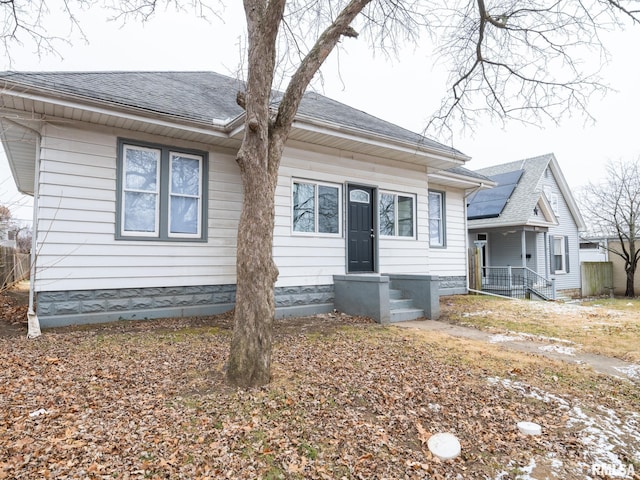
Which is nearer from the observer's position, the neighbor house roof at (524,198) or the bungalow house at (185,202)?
the bungalow house at (185,202)

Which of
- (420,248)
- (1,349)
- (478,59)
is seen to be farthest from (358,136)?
(1,349)

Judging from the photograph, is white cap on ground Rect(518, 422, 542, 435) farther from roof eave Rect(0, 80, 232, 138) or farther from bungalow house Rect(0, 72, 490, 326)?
roof eave Rect(0, 80, 232, 138)

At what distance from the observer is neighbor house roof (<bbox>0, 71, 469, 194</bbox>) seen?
5461 mm

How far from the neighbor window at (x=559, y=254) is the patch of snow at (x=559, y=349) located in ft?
45.0

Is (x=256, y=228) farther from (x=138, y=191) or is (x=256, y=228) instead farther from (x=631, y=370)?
(x=631, y=370)

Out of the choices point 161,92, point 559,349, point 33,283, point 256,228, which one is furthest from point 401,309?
point 161,92

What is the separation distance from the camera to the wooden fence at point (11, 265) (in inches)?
377

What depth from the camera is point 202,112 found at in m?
7.01

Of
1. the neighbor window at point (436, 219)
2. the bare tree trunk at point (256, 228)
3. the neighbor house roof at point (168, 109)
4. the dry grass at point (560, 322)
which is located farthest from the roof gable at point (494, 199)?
the bare tree trunk at point (256, 228)

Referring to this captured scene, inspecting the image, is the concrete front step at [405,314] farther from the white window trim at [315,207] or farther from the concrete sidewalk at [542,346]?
the white window trim at [315,207]

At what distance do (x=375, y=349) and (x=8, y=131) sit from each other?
7.46m

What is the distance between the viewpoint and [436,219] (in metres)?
11.4

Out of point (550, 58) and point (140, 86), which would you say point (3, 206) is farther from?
point (550, 58)

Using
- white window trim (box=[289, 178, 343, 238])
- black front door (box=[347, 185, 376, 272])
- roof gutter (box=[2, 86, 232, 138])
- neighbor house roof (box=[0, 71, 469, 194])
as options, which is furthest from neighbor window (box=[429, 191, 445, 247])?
roof gutter (box=[2, 86, 232, 138])
